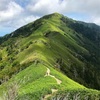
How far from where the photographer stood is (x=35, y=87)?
102 meters

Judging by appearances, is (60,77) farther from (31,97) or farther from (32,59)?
(32,59)

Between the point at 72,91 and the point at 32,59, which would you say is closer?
the point at 72,91

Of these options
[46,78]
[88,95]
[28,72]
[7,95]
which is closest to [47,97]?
[88,95]

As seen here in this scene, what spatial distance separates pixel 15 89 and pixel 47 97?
2153 inches

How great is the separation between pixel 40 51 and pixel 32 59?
88.7 feet

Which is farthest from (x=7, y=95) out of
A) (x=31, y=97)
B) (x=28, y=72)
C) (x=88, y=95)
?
(x=28, y=72)

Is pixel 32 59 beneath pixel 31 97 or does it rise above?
above

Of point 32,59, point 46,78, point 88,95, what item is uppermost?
point 32,59

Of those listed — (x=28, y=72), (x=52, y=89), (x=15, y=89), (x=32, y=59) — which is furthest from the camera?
(x=32, y=59)

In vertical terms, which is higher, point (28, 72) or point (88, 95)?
point (28, 72)

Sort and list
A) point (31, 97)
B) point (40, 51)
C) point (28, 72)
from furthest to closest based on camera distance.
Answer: point (40, 51) < point (28, 72) < point (31, 97)

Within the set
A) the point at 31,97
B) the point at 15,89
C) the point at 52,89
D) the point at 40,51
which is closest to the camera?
the point at 15,89

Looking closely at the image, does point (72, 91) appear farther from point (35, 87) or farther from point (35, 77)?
point (35, 77)

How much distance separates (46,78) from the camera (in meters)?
118
